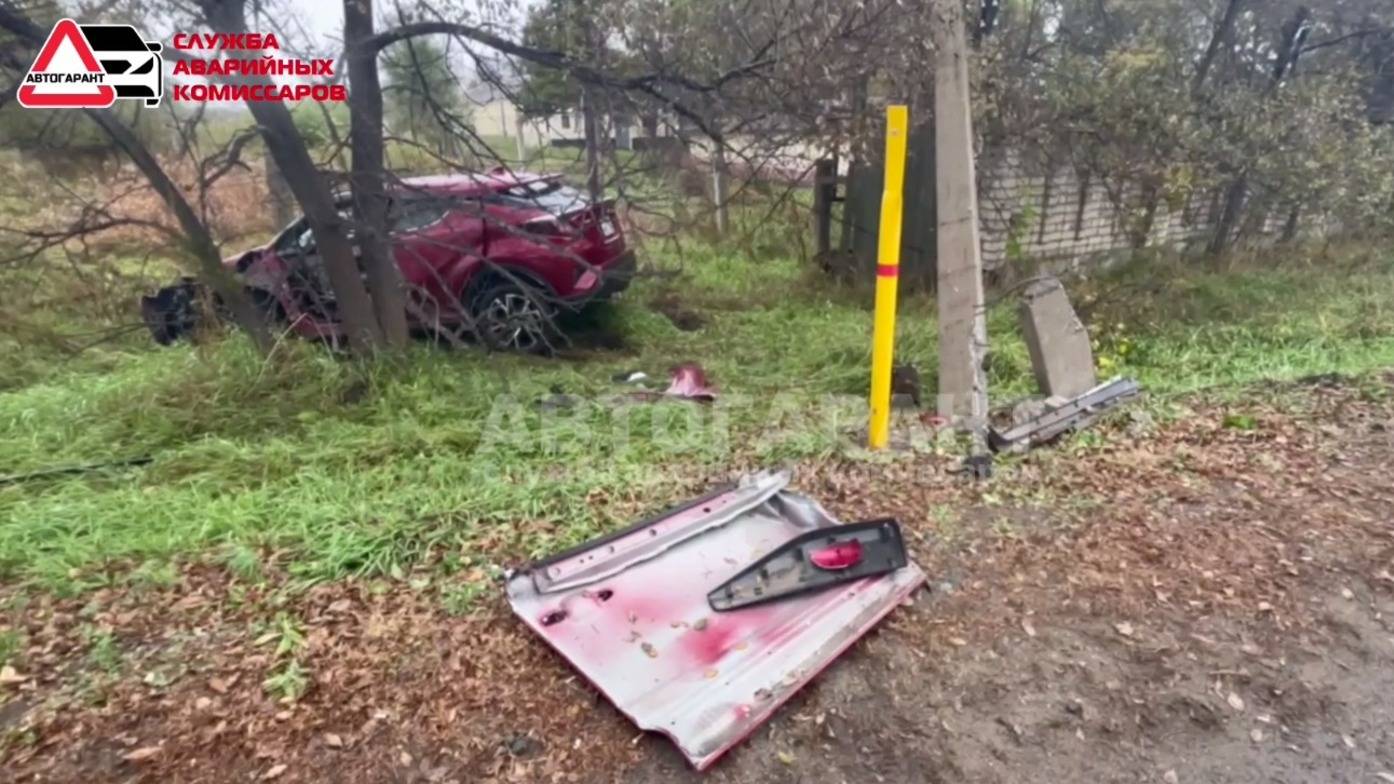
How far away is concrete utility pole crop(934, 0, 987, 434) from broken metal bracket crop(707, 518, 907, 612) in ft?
5.72

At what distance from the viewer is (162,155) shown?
503 cm

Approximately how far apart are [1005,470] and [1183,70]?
22.3 feet

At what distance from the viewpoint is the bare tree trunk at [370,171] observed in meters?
4.96

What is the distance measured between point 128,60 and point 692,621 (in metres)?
4.70

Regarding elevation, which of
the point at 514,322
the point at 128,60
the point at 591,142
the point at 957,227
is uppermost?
the point at 128,60

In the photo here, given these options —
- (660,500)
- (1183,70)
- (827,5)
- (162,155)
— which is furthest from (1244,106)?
(162,155)

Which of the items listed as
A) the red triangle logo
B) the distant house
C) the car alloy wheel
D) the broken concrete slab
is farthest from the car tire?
the broken concrete slab

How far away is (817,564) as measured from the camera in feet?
8.71

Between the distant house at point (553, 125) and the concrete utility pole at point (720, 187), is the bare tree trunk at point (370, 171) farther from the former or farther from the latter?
the concrete utility pole at point (720, 187)

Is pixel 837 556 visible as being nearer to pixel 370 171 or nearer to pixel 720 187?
pixel 370 171

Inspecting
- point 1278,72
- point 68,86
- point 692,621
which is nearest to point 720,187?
point 68,86

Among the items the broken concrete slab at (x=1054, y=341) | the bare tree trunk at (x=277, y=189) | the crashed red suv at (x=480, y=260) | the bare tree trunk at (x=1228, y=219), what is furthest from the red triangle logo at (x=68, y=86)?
the bare tree trunk at (x=1228, y=219)

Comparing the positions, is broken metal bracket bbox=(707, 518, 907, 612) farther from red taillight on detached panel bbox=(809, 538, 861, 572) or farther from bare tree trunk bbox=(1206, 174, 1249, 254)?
bare tree trunk bbox=(1206, 174, 1249, 254)

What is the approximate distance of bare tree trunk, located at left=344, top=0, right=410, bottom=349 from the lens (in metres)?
4.96
